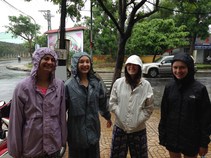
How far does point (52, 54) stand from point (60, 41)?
3.79 metres

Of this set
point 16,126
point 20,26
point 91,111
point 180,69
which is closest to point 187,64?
point 180,69

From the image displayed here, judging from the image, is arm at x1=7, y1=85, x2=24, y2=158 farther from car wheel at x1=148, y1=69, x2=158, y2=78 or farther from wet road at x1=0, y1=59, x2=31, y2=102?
car wheel at x1=148, y1=69, x2=158, y2=78

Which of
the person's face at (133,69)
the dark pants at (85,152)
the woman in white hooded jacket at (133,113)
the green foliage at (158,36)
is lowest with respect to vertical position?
the dark pants at (85,152)

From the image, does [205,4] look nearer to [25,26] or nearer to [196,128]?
[196,128]

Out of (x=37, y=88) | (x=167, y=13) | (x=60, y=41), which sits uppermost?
(x=167, y=13)

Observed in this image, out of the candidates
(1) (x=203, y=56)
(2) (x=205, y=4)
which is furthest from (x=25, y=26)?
(1) (x=203, y=56)

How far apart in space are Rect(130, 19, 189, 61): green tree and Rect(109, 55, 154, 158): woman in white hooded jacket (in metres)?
16.0

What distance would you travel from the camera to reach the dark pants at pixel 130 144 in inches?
83.4

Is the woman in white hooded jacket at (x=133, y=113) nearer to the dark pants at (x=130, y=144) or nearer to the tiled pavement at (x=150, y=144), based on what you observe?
the dark pants at (x=130, y=144)

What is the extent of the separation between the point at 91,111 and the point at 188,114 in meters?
1.09

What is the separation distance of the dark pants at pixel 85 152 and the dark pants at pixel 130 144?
0.98 ft

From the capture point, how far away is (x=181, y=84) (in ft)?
6.17

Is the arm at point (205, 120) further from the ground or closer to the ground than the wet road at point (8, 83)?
further from the ground

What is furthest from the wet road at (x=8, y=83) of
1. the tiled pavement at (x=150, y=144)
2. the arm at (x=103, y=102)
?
the arm at (x=103, y=102)
